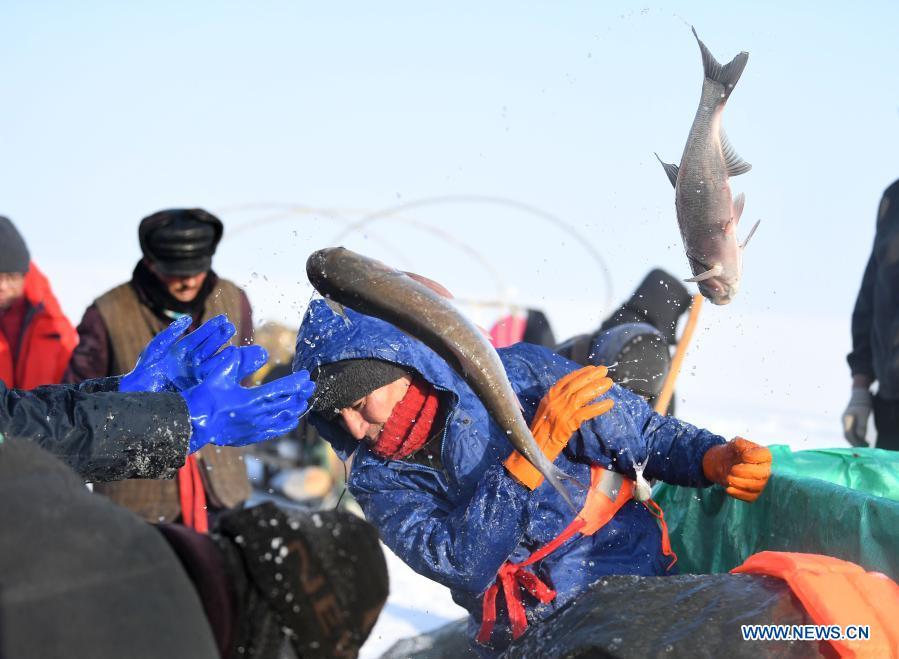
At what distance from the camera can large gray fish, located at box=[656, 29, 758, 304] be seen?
2559 mm

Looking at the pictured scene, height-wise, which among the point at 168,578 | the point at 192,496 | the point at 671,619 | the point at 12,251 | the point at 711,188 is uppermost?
the point at 711,188

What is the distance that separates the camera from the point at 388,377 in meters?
3.07

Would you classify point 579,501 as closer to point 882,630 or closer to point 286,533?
point 882,630

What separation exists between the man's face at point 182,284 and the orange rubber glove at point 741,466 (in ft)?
9.81

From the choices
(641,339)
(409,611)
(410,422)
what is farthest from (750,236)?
(409,611)

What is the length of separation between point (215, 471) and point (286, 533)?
13.0ft

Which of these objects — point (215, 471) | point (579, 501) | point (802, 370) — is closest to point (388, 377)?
point (579, 501)

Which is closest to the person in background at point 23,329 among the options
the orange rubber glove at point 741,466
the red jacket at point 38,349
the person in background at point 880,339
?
the red jacket at point 38,349

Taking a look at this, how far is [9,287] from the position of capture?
565 centimetres

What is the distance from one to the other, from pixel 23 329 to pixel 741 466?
430 centimetres

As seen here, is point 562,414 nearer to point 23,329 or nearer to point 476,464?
point 476,464

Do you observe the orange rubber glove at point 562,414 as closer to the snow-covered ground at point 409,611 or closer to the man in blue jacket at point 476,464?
the man in blue jacket at point 476,464

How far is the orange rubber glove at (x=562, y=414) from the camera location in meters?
2.77

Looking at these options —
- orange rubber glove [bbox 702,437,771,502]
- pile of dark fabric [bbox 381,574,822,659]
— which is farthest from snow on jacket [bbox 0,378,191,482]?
orange rubber glove [bbox 702,437,771,502]
